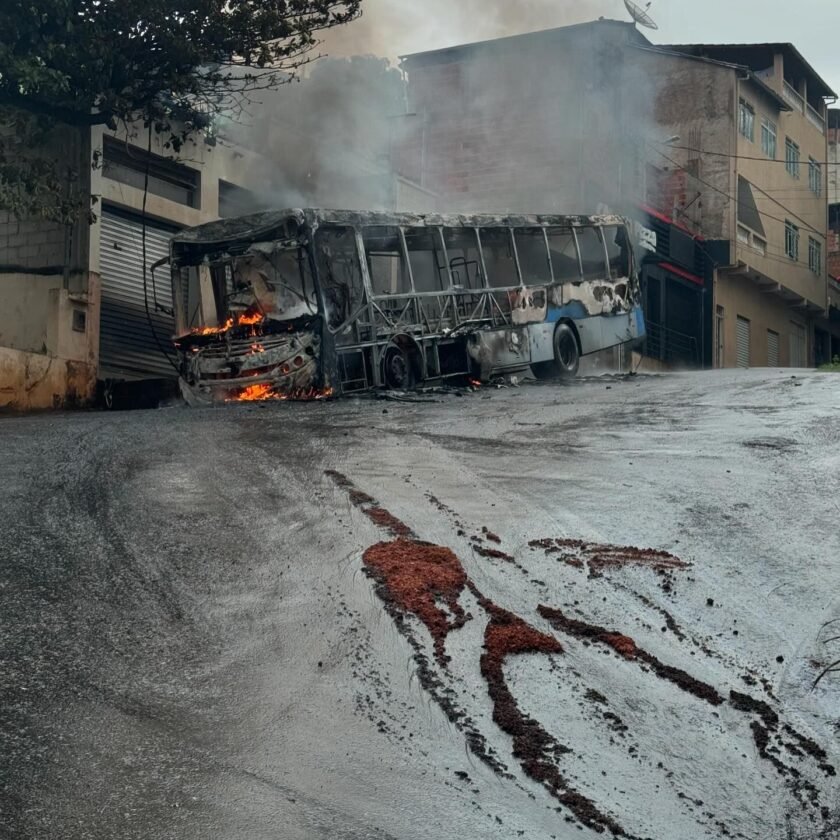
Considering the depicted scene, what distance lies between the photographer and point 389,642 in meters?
5.87

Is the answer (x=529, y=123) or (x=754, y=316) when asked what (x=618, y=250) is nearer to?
(x=529, y=123)

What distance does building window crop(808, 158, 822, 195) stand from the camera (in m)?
42.1

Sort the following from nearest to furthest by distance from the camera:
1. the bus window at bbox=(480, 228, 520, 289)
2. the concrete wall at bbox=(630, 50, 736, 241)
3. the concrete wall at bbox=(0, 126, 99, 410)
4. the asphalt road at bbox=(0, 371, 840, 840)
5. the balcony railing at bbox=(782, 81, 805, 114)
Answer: the asphalt road at bbox=(0, 371, 840, 840), the bus window at bbox=(480, 228, 520, 289), the concrete wall at bbox=(0, 126, 99, 410), the concrete wall at bbox=(630, 50, 736, 241), the balcony railing at bbox=(782, 81, 805, 114)

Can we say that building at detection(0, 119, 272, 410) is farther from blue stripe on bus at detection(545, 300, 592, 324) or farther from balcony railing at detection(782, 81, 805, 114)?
balcony railing at detection(782, 81, 805, 114)

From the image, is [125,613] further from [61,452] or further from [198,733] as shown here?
[61,452]

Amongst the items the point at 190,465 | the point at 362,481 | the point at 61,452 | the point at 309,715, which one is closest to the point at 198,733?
the point at 309,715

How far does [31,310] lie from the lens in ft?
62.6

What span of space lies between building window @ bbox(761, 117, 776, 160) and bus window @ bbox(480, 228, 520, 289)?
2217cm

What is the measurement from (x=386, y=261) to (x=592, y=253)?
4.99 m

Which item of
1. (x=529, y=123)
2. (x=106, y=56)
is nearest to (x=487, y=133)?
(x=529, y=123)

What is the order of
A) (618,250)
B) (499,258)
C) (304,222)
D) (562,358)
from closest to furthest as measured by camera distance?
(304,222)
(499,258)
(562,358)
(618,250)

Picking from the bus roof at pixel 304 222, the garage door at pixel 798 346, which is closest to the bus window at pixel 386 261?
the bus roof at pixel 304 222

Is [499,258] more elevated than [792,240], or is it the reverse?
[792,240]

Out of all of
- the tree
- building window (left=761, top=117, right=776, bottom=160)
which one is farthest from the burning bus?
building window (left=761, top=117, right=776, bottom=160)
